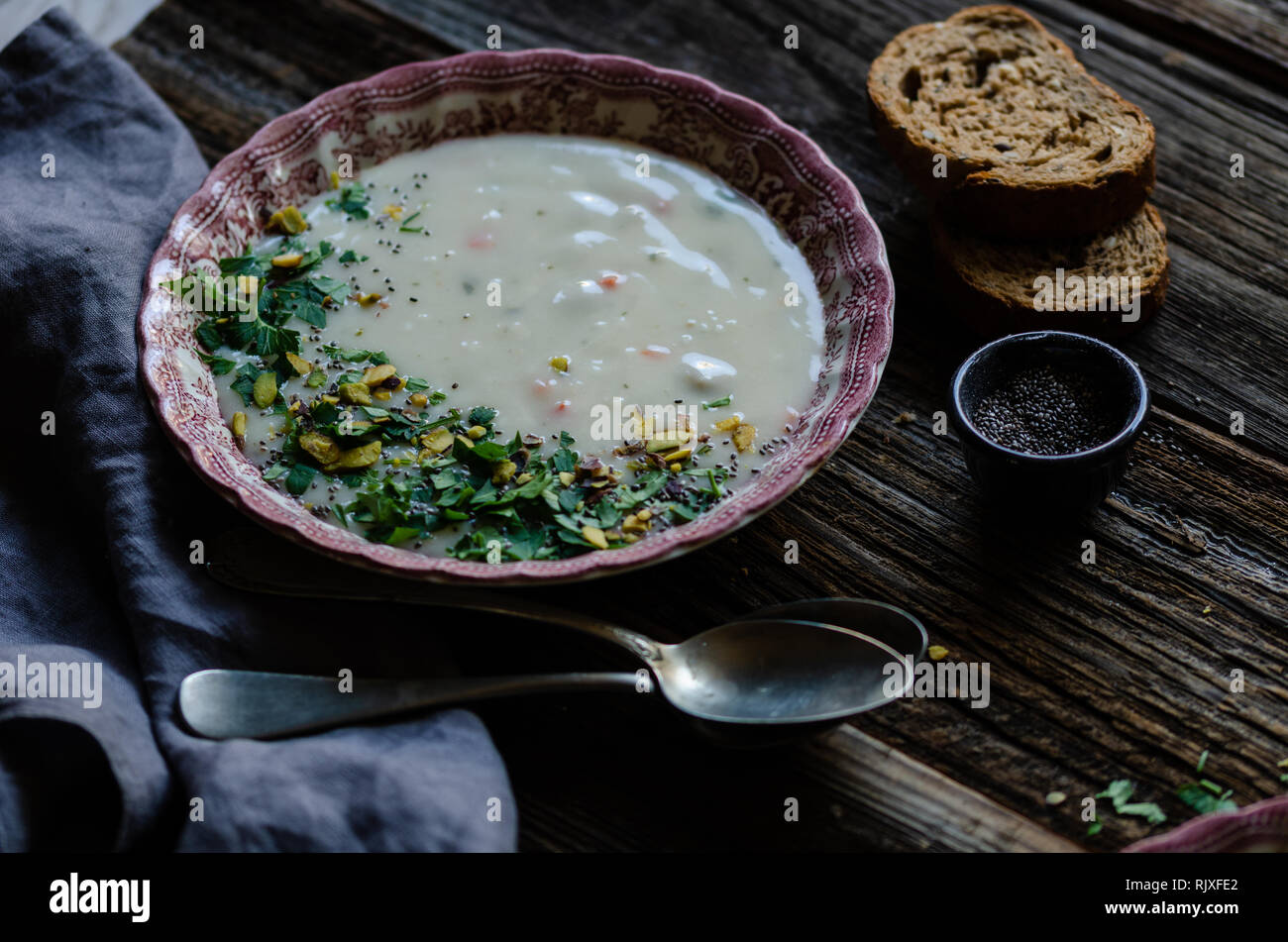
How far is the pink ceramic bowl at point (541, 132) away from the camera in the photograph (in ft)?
6.15

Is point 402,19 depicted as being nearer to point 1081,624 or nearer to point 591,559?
point 591,559

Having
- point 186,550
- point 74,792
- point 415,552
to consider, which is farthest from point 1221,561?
point 74,792

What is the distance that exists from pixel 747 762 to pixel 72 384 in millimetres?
1406

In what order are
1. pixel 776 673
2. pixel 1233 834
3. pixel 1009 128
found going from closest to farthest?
pixel 1233 834 < pixel 776 673 < pixel 1009 128

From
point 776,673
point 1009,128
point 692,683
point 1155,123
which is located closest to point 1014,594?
point 776,673

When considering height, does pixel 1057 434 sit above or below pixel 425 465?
above

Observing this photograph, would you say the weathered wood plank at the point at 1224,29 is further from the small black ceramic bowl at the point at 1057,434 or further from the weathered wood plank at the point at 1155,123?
the small black ceramic bowl at the point at 1057,434

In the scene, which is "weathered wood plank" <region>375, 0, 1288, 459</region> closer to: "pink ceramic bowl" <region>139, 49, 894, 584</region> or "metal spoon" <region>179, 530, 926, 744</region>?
"pink ceramic bowl" <region>139, 49, 894, 584</region>

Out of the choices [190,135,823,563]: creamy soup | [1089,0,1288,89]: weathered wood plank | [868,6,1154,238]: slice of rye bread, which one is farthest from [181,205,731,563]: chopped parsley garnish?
[1089,0,1288,89]: weathered wood plank

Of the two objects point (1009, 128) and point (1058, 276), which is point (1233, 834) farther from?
point (1009, 128)

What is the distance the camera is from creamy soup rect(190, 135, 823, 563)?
200 centimetres

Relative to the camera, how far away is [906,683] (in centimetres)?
183

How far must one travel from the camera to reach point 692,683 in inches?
72.9

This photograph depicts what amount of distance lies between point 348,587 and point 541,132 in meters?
1.24
